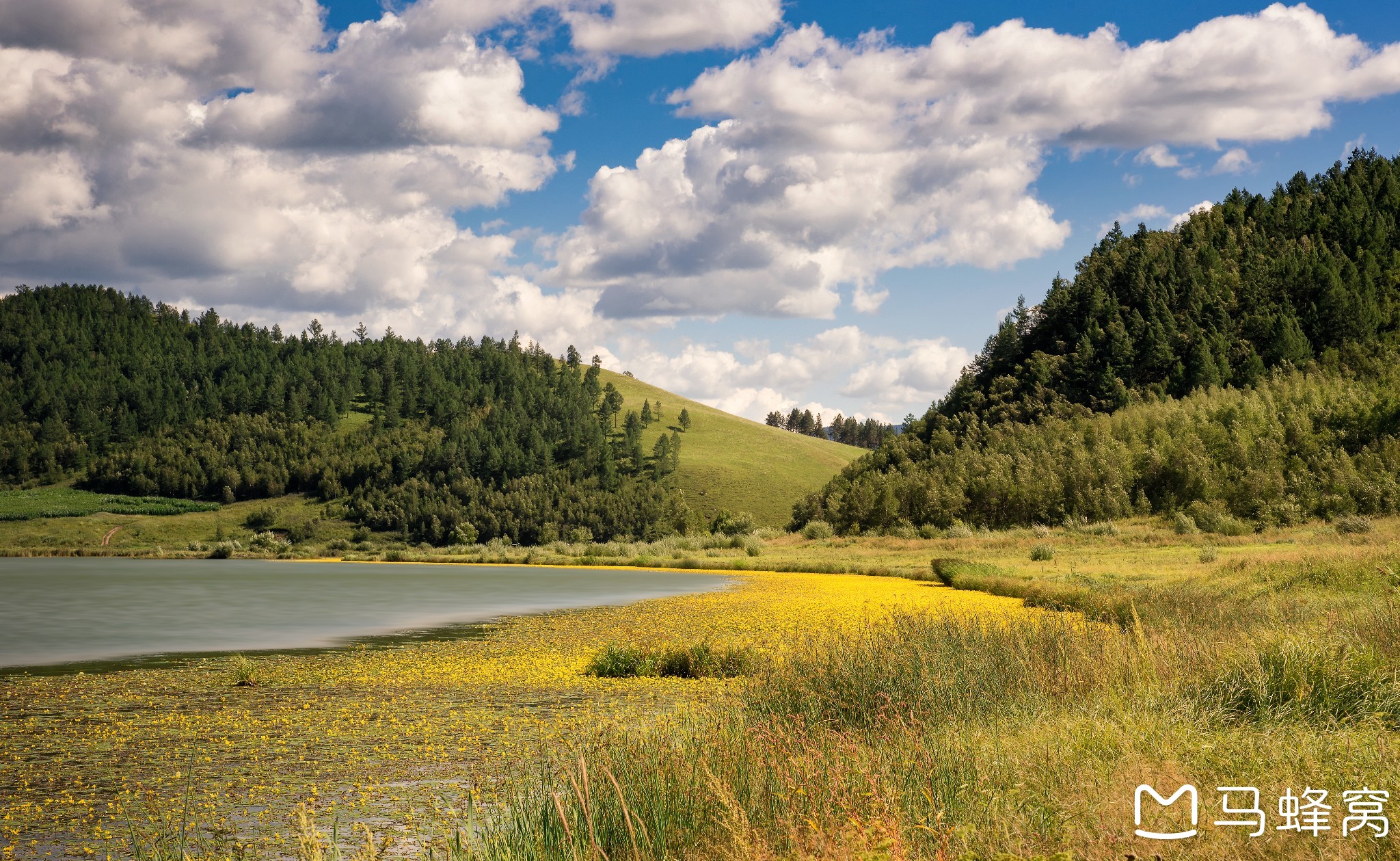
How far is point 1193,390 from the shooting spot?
7781 cm

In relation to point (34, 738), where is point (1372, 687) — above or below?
above

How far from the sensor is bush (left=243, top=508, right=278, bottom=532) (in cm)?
13896

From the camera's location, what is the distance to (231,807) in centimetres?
910

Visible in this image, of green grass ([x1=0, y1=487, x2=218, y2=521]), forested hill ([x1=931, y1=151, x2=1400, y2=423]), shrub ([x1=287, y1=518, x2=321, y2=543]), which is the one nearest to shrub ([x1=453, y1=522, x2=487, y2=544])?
shrub ([x1=287, y1=518, x2=321, y2=543])

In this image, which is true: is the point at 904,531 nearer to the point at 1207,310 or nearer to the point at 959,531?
the point at 959,531

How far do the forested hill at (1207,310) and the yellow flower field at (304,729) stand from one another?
7576cm

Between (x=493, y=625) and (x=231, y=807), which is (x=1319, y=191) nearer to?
(x=493, y=625)

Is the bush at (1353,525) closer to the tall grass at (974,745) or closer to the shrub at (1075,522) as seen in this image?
the shrub at (1075,522)

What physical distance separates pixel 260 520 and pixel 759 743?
15032 cm

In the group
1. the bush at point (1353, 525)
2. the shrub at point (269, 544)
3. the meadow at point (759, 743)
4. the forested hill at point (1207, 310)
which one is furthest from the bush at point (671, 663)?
the shrub at point (269, 544)

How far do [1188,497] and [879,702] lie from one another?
58.2 m

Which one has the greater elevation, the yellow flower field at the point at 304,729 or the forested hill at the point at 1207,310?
the forested hill at the point at 1207,310

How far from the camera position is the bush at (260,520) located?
5471 inches

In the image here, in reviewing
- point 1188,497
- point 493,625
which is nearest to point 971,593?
point 493,625
